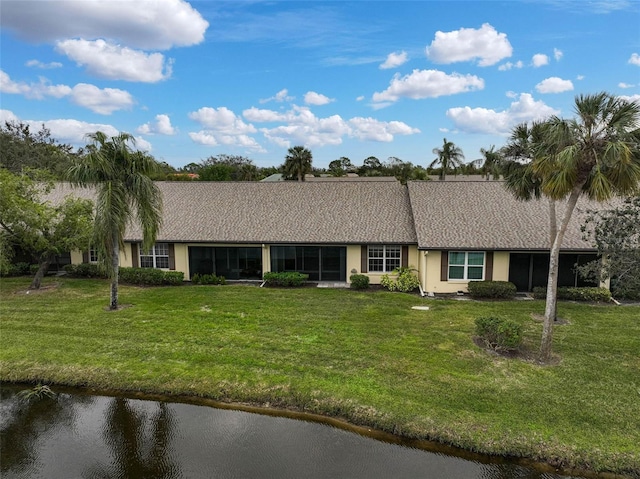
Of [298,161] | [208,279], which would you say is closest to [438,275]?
[208,279]

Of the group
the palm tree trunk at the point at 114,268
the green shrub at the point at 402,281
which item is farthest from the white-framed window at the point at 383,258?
the palm tree trunk at the point at 114,268

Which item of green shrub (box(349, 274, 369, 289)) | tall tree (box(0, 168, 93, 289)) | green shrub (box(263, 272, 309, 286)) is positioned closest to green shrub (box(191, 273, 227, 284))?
green shrub (box(263, 272, 309, 286))

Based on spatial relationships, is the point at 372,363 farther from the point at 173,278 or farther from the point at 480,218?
the point at 173,278

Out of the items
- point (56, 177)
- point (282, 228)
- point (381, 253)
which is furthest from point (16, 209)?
point (381, 253)

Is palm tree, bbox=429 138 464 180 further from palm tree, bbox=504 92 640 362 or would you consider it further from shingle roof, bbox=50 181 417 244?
palm tree, bbox=504 92 640 362

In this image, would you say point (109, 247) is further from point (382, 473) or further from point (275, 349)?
point (382, 473)

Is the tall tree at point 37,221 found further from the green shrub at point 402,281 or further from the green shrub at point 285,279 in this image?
the green shrub at point 402,281

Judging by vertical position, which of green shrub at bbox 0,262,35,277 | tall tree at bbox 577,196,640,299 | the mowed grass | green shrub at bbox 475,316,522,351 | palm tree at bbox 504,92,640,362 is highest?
palm tree at bbox 504,92,640,362
